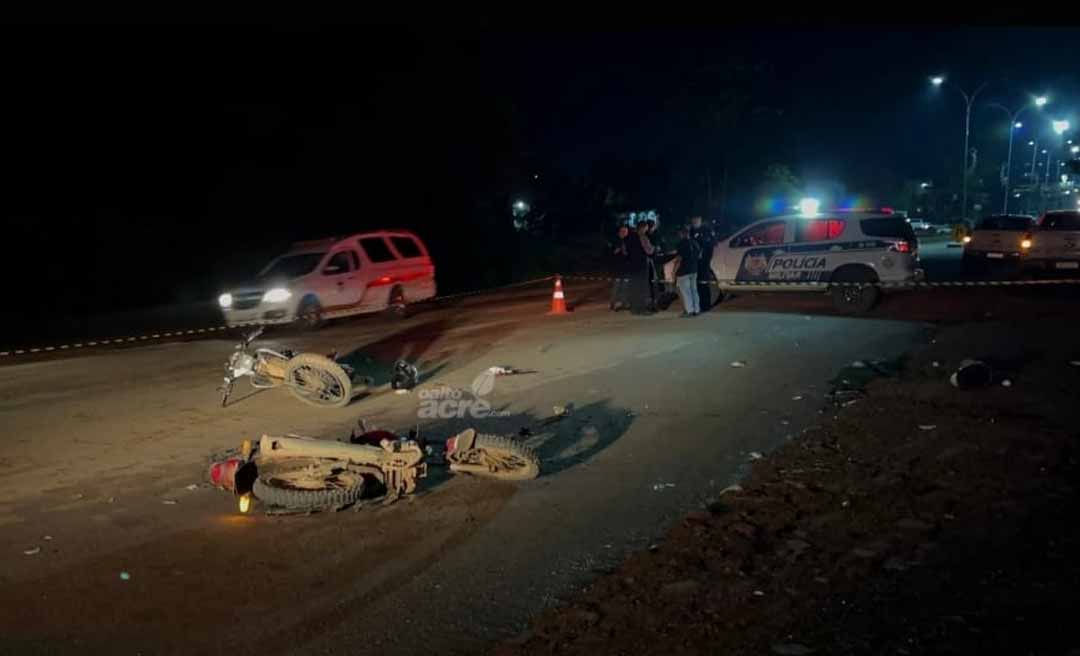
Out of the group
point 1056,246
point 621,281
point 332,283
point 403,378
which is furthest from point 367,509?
point 1056,246

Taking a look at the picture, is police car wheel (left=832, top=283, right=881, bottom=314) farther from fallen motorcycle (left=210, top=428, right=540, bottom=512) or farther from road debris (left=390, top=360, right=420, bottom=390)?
fallen motorcycle (left=210, top=428, right=540, bottom=512)

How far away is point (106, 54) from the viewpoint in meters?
26.5

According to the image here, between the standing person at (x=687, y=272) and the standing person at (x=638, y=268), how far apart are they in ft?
2.31

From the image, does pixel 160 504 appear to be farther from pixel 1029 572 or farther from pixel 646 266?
pixel 646 266

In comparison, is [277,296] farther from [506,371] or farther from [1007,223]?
[1007,223]

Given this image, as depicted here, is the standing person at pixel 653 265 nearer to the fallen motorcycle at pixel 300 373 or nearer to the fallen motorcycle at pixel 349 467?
the fallen motorcycle at pixel 300 373

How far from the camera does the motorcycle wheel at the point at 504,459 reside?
23.2 ft

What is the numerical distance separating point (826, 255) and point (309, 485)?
1257 centimetres

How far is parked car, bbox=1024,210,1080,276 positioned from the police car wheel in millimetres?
7240

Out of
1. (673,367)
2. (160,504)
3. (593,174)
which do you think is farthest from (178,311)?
(593,174)

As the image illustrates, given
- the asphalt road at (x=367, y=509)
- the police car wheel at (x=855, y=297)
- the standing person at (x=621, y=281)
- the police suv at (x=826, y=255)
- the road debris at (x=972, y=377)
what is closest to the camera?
the asphalt road at (x=367, y=509)

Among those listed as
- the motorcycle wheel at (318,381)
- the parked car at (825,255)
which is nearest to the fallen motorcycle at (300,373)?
the motorcycle wheel at (318,381)

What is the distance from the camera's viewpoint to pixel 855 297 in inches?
660

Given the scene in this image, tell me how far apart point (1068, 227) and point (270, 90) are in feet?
75.6
